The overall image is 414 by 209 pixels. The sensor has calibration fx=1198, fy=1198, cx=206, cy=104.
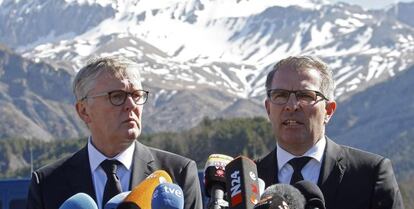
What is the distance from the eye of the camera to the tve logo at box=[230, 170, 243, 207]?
5375 millimetres

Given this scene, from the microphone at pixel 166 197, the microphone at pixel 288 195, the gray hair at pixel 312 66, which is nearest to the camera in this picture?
the microphone at pixel 288 195

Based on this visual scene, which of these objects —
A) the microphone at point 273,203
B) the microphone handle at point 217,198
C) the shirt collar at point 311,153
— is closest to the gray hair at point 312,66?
the shirt collar at point 311,153

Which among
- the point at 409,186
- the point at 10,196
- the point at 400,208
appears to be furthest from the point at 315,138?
the point at 409,186

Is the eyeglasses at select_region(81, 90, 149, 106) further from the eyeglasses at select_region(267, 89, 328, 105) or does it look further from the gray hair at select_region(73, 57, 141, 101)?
the eyeglasses at select_region(267, 89, 328, 105)

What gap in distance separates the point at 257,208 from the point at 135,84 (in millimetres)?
1628

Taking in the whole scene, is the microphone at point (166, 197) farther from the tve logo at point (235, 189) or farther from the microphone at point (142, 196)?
the tve logo at point (235, 189)

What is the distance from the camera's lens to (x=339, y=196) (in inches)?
261

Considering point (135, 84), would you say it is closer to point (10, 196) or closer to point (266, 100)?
point (266, 100)

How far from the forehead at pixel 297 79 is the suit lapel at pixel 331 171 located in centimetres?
45

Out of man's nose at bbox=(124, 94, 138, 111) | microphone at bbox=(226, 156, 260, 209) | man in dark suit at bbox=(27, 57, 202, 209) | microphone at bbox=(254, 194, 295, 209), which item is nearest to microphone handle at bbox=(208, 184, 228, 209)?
A: microphone at bbox=(226, 156, 260, 209)

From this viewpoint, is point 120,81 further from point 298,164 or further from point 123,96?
point 298,164

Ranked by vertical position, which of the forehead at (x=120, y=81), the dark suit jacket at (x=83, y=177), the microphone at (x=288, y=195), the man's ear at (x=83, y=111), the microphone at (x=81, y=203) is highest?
the microphone at (x=288, y=195)

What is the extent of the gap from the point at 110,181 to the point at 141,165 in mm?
228

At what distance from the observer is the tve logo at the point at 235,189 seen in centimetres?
538
